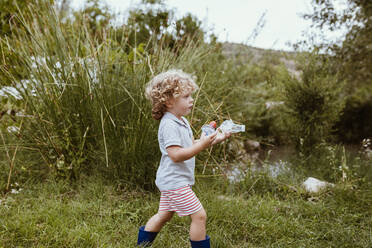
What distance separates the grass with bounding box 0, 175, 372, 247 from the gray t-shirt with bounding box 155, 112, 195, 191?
588mm

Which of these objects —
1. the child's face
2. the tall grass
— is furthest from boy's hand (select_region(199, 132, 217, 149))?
the tall grass

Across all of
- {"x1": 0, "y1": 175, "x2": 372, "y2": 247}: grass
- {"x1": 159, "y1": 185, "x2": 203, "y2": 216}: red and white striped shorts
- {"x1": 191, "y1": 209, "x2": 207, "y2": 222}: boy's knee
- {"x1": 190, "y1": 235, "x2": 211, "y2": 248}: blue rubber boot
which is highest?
{"x1": 159, "y1": 185, "x2": 203, "y2": 216}: red and white striped shorts

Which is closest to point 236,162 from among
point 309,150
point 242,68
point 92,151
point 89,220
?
point 309,150

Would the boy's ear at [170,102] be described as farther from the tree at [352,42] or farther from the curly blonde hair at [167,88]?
the tree at [352,42]

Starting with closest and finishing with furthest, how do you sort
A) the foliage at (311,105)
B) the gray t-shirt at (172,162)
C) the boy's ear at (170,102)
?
1. the gray t-shirt at (172,162)
2. the boy's ear at (170,102)
3. the foliage at (311,105)

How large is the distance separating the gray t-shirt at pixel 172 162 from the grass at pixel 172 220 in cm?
59

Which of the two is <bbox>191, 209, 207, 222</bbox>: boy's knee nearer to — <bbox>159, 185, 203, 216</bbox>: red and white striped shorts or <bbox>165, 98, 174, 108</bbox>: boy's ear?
<bbox>159, 185, 203, 216</bbox>: red and white striped shorts

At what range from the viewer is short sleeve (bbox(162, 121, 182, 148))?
1936 mm

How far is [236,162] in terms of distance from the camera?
3.93 meters

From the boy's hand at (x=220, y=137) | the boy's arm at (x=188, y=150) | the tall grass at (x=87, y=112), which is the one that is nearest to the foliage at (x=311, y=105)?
the tall grass at (x=87, y=112)

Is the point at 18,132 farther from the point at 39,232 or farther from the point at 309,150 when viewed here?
the point at 309,150

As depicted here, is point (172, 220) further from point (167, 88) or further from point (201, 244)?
point (167, 88)

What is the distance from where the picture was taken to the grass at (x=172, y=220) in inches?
91.7

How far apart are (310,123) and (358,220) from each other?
2.10m
